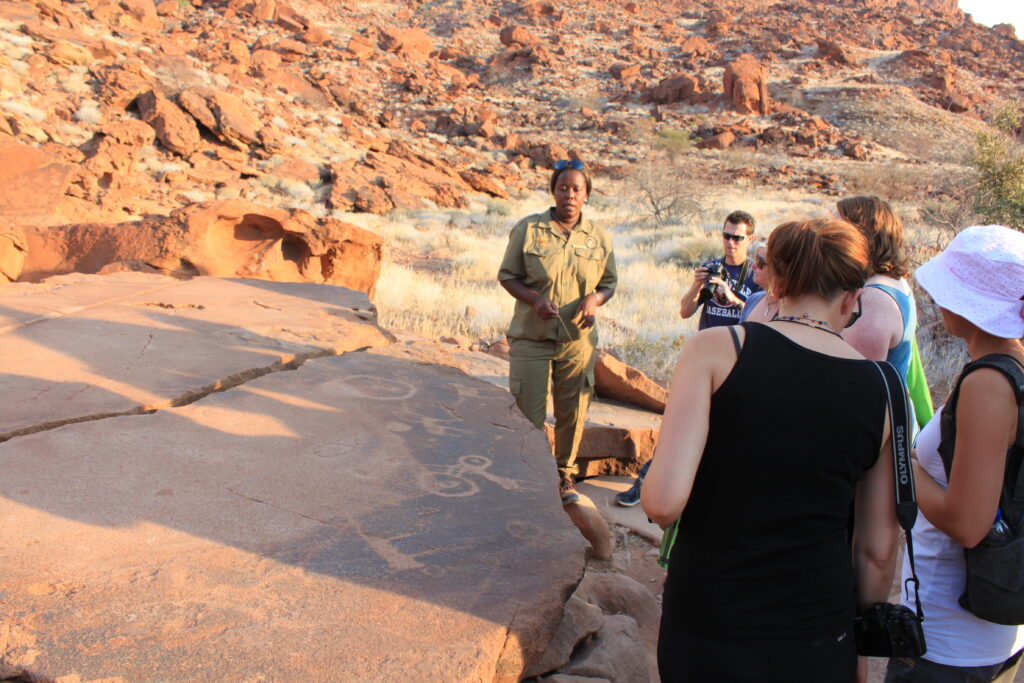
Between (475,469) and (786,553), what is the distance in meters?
1.29

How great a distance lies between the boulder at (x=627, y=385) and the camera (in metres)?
5.50

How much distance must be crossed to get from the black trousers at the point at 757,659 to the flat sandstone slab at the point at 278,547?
421 mm

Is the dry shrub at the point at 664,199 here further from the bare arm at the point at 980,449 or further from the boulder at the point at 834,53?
the boulder at the point at 834,53

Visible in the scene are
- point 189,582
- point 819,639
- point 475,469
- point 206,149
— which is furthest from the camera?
point 206,149

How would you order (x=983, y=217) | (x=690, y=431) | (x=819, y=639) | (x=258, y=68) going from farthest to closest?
(x=258, y=68) → (x=983, y=217) → (x=819, y=639) → (x=690, y=431)

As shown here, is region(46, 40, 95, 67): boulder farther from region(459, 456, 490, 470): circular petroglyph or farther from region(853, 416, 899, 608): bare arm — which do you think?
region(853, 416, 899, 608): bare arm

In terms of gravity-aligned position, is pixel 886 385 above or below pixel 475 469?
above

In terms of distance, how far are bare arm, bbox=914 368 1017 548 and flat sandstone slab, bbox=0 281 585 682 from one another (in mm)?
951

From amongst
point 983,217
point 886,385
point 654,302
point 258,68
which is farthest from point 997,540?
point 258,68

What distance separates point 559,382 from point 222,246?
11.4ft

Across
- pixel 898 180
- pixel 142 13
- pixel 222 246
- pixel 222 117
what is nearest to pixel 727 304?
pixel 222 246

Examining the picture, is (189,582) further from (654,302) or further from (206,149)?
(206,149)

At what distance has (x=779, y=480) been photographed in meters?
1.42

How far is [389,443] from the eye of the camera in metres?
2.71
